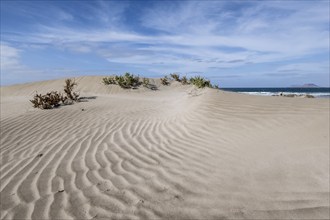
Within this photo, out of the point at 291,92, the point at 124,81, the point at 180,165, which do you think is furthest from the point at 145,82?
the point at 291,92

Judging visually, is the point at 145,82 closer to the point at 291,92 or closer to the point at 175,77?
the point at 175,77

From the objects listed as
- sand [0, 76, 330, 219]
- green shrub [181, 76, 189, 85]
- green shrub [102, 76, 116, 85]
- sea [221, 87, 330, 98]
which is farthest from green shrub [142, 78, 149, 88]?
sand [0, 76, 330, 219]

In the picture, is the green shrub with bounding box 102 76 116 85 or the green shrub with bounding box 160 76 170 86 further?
the green shrub with bounding box 160 76 170 86

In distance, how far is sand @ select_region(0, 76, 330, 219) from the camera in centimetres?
324

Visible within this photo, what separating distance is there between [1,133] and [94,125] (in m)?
2.16

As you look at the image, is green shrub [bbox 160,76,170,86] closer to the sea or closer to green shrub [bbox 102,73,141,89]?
green shrub [bbox 102,73,141,89]

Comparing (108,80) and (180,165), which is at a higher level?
(108,80)

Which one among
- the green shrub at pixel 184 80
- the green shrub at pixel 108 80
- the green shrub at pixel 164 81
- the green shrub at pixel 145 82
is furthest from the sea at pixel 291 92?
the green shrub at pixel 108 80

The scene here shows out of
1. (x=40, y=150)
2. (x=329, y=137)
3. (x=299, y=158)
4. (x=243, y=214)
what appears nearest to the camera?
(x=243, y=214)

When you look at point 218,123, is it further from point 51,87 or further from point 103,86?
point 51,87

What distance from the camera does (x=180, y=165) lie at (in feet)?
14.8

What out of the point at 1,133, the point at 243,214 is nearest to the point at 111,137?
the point at 1,133

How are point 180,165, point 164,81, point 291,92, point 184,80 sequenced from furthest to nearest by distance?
point 291,92 → point 164,81 → point 184,80 → point 180,165

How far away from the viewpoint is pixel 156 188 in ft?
12.3
